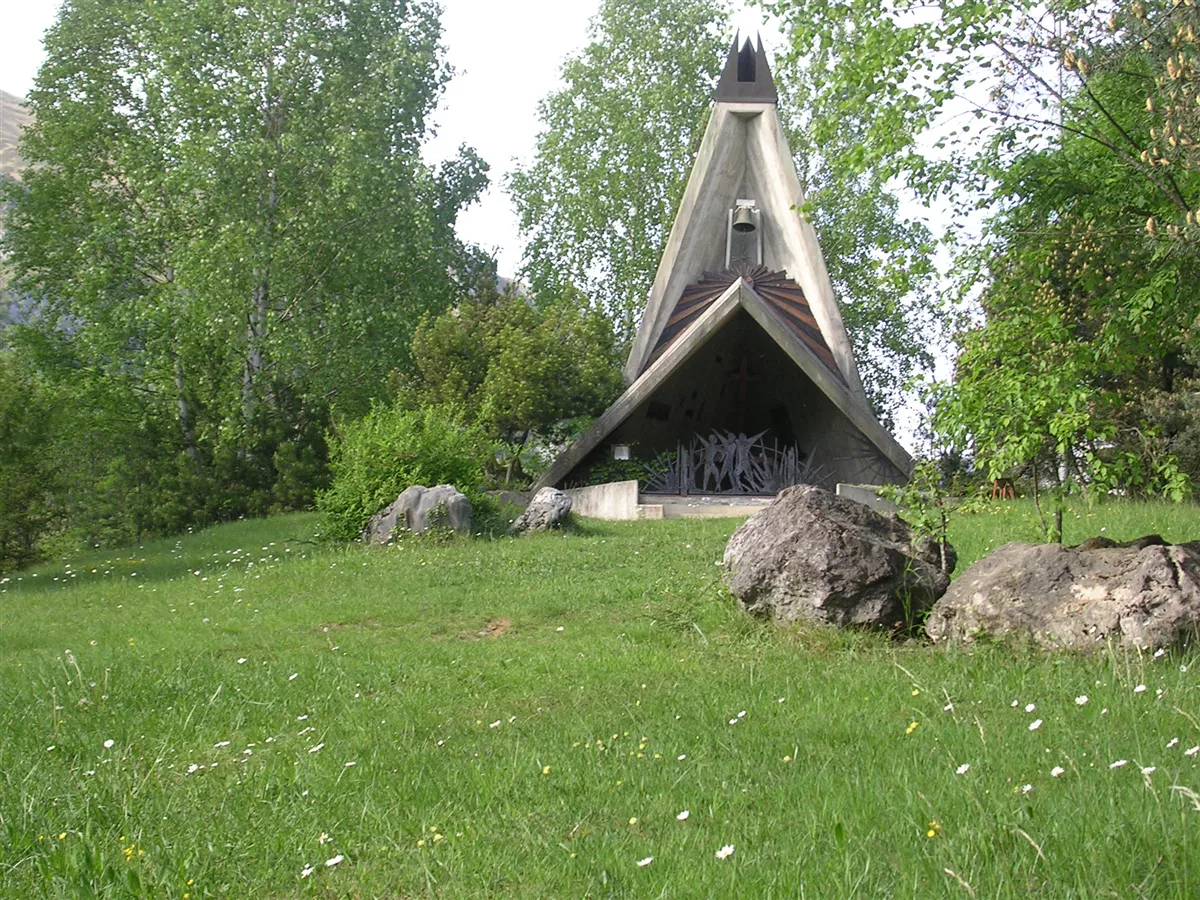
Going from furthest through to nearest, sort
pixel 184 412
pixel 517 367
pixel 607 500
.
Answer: pixel 184 412, pixel 517 367, pixel 607 500

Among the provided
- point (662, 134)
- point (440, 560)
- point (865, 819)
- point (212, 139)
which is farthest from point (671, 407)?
point (865, 819)

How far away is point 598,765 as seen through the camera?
4277 mm

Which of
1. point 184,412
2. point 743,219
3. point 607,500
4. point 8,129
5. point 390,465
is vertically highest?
point 8,129

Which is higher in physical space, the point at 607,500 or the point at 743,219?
the point at 743,219

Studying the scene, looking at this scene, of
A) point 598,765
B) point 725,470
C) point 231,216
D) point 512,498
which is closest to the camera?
point 598,765

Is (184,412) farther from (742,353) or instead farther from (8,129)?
(8,129)

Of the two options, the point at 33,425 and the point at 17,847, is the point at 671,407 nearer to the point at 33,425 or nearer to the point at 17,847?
the point at 33,425

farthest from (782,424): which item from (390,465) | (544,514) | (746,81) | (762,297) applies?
(390,465)

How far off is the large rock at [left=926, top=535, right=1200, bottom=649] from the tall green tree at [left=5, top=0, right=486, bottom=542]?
17214mm

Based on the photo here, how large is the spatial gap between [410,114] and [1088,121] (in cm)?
2079

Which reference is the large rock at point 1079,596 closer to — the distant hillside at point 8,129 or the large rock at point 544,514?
the large rock at point 544,514

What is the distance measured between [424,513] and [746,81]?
37.0 feet

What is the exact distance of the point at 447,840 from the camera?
3590 millimetres

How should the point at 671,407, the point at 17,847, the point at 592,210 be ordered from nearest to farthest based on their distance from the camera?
the point at 17,847, the point at 671,407, the point at 592,210
